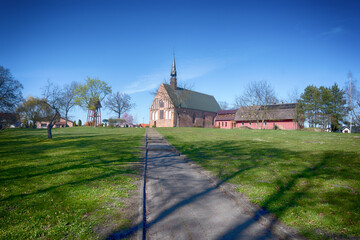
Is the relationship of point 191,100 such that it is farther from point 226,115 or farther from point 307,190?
point 307,190

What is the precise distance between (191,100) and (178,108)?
39.5ft

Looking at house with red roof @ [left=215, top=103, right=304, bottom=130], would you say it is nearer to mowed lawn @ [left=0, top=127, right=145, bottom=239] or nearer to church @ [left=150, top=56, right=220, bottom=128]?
church @ [left=150, top=56, right=220, bottom=128]

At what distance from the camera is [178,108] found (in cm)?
5300

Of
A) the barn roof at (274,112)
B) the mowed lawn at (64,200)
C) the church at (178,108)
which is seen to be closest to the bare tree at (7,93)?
the mowed lawn at (64,200)

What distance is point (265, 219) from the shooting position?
368 centimetres

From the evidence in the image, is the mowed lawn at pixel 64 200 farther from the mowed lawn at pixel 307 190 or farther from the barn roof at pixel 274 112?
the barn roof at pixel 274 112

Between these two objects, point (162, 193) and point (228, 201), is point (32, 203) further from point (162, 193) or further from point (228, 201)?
point (228, 201)

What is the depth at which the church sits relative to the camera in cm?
5562

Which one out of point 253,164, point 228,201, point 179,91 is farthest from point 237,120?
point 228,201

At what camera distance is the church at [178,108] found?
5562 cm

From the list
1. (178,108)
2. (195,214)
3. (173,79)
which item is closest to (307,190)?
(195,214)

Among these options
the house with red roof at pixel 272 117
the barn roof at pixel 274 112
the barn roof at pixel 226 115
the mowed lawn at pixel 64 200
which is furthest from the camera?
the barn roof at pixel 226 115

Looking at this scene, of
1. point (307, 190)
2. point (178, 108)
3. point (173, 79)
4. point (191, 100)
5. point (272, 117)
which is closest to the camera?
point (307, 190)

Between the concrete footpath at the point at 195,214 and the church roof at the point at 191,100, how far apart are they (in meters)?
47.8
